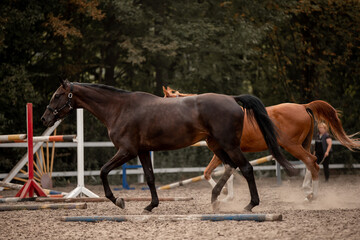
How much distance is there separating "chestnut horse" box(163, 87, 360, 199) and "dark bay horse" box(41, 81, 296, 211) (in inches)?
68.9

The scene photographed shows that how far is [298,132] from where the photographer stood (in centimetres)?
883

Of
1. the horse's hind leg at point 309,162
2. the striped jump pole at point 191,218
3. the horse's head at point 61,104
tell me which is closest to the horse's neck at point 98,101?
the horse's head at point 61,104

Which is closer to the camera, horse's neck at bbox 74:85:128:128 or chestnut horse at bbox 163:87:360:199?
horse's neck at bbox 74:85:128:128

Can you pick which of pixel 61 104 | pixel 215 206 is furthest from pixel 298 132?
pixel 61 104

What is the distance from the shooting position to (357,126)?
1669cm

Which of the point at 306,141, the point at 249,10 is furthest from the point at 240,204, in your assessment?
the point at 249,10

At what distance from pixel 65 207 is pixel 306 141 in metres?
4.62

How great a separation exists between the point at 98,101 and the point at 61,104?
0.54m

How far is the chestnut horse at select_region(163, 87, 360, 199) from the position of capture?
8.44 meters

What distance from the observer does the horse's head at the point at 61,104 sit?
6.99m

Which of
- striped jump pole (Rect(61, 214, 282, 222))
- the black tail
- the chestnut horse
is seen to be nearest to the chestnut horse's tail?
the chestnut horse

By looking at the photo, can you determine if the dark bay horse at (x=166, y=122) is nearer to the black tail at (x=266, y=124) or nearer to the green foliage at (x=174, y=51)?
the black tail at (x=266, y=124)

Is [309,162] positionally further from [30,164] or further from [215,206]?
[30,164]

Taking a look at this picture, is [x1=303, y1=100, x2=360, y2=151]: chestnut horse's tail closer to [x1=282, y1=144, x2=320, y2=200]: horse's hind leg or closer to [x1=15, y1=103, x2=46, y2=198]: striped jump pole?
[x1=282, y1=144, x2=320, y2=200]: horse's hind leg
